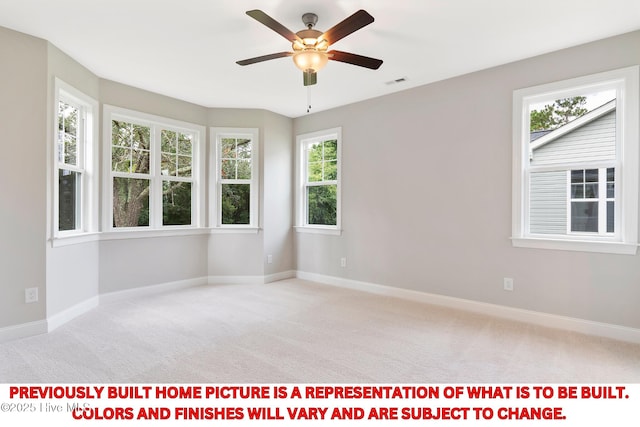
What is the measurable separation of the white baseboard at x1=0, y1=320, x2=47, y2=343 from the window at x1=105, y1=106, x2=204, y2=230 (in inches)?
52.2

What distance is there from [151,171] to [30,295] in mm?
2016

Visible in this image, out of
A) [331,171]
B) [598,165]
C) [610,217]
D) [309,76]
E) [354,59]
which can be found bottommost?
[610,217]

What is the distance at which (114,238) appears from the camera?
4.16 meters

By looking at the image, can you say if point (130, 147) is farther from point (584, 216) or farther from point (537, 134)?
point (584, 216)

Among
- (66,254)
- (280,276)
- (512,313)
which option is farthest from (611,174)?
(66,254)

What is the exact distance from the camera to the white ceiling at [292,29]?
102 inches

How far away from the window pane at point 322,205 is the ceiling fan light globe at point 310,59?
2666mm

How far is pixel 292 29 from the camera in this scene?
2.95 metres

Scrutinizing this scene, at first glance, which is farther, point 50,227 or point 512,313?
point 512,313

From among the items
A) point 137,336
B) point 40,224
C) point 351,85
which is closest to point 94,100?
point 40,224

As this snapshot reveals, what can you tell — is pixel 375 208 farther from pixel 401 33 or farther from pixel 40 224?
pixel 40 224

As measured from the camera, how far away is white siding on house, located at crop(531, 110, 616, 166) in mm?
3143

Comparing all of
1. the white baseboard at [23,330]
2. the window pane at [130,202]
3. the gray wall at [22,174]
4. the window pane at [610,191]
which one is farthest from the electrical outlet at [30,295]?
the window pane at [610,191]

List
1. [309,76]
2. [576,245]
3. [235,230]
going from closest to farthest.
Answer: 1. [309,76]
2. [576,245]
3. [235,230]
